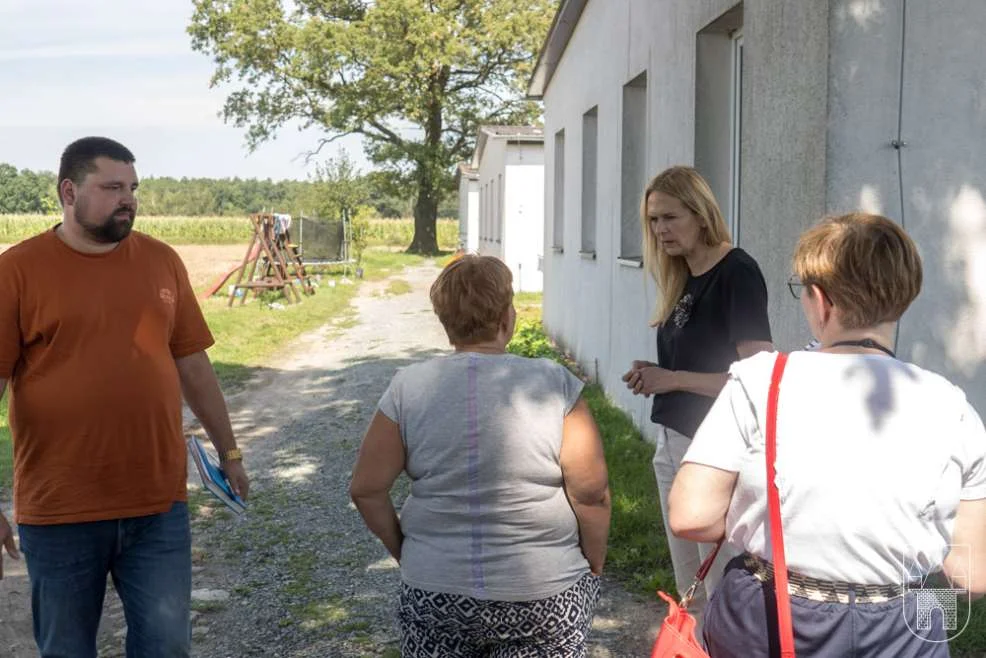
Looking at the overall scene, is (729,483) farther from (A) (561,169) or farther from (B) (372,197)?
(B) (372,197)

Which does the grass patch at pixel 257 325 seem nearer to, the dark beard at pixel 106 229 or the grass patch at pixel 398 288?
the grass patch at pixel 398 288

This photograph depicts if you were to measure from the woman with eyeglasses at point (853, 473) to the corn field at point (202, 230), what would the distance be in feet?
193

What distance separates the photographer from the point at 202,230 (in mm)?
69812

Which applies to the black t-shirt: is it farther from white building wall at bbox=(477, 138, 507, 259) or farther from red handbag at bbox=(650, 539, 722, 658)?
white building wall at bbox=(477, 138, 507, 259)

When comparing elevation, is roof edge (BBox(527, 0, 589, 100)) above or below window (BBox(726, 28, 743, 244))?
above

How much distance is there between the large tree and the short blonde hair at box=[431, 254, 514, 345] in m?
44.2

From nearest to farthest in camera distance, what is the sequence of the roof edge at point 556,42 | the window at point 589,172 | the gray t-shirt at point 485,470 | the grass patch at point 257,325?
the gray t-shirt at point 485,470 < the window at point 589,172 < the roof edge at point 556,42 < the grass patch at point 257,325

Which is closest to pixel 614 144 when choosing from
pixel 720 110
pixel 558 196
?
pixel 720 110

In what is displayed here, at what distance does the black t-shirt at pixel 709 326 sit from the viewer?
3.43m

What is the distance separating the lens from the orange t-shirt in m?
3.23

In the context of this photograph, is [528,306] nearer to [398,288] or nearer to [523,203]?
[523,203]

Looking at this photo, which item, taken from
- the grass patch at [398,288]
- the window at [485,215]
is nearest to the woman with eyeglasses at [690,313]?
the grass patch at [398,288]

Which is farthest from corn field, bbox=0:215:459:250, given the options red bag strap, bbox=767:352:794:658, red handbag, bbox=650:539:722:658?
red bag strap, bbox=767:352:794:658

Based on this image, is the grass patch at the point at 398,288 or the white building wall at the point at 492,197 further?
the grass patch at the point at 398,288
